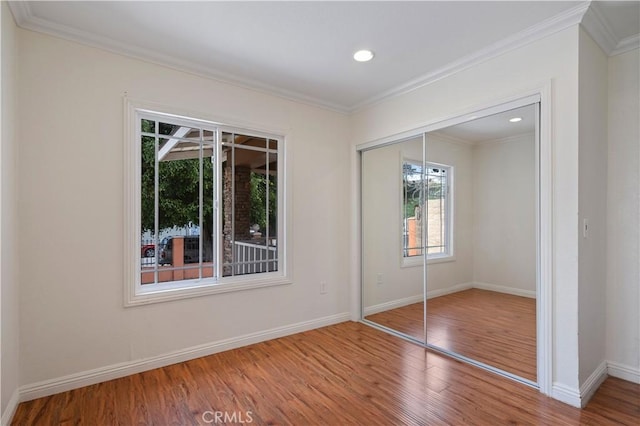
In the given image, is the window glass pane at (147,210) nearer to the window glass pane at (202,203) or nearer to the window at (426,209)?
the window glass pane at (202,203)

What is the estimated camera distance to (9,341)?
198cm

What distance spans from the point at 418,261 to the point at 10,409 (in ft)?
10.8

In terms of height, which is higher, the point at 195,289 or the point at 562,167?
the point at 562,167

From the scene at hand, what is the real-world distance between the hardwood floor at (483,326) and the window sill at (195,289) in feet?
4.88

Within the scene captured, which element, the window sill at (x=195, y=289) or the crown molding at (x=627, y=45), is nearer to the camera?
the crown molding at (x=627, y=45)

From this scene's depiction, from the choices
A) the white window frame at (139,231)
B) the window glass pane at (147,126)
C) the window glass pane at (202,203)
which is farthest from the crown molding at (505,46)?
the window glass pane at (147,126)

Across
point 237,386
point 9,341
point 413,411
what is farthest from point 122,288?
point 413,411

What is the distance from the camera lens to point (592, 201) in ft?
7.64

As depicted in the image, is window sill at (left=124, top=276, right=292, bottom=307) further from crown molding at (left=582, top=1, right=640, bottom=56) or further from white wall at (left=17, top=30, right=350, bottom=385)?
crown molding at (left=582, top=1, right=640, bottom=56)

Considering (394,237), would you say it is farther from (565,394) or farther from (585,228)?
(565,394)

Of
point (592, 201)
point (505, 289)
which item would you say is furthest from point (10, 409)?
point (592, 201)

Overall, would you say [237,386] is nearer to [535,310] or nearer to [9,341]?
[9,341]

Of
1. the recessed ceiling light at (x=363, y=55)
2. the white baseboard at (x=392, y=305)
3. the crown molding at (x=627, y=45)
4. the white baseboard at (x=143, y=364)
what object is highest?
the recessed ceiling light at (x=363, y=55)

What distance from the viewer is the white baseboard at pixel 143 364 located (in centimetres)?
224
